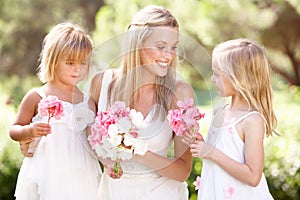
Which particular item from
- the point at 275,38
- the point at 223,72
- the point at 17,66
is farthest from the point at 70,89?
the point at 17,66

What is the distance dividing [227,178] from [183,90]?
465mm

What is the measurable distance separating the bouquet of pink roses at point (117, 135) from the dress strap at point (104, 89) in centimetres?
7

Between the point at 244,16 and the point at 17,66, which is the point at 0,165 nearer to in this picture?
the point at 244,16

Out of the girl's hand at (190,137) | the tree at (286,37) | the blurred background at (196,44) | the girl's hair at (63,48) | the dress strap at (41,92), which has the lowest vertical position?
the tree at (286,37)

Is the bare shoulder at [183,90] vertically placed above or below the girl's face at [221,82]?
above

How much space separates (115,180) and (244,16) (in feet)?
30.0

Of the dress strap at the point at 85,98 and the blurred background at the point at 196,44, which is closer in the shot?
the dress strap at the point at 85,98

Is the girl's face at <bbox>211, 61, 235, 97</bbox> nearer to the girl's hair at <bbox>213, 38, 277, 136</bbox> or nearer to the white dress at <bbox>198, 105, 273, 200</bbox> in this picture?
the girl's hair at <bbox>213, 38, 277, 136</bbox>

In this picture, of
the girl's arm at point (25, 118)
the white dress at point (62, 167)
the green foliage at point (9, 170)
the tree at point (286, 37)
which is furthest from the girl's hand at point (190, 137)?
the tree at point (286, 37)

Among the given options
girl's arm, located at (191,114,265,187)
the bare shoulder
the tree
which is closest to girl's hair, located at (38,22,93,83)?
the bare shoulder

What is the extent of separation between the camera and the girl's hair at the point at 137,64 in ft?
10.6

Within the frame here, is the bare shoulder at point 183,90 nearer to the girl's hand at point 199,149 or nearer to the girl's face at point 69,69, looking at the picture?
the girl's hand at point 199,149

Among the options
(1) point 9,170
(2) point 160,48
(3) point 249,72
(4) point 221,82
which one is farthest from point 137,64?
(1) point 9,170

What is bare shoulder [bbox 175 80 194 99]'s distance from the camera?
332 cm
